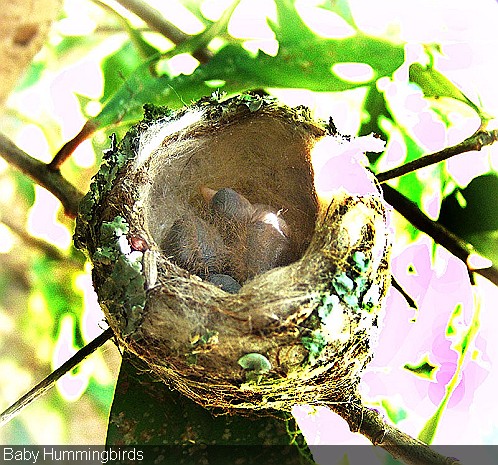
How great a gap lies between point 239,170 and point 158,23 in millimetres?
329

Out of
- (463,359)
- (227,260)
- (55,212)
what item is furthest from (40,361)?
(463,359)

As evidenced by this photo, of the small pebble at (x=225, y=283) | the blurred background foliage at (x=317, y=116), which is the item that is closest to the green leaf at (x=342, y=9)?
the blurred background foliage at (x=317, y=116)

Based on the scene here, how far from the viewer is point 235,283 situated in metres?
1.18

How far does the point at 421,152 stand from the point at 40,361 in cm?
87

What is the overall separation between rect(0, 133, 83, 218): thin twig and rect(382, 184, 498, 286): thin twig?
0.59 meters

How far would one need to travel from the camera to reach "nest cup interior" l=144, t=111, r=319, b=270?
1101mm

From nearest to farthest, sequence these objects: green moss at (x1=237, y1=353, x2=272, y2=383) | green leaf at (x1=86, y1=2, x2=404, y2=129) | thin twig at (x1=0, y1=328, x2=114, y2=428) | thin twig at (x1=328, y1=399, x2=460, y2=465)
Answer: green moss at (x1=237, y1=353, x2=272, y2=383), thin twig at (x1=328, y1=399, x2=460, y2=465), thin twig at (x1=0, y1=328, x2=114, y2=428), green leaf at (x1=86, y1=2, x2=404, y2=129)

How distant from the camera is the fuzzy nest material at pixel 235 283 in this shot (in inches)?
33.6

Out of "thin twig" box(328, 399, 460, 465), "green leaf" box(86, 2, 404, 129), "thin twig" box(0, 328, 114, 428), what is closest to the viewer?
"thin twig" box(328, 399, 460, 465)

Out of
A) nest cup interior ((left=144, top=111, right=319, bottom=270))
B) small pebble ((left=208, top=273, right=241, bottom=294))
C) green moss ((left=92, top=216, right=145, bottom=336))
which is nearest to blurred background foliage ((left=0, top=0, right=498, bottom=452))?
nest cup interior ((left=144, top=111, right=319, bottom=270))

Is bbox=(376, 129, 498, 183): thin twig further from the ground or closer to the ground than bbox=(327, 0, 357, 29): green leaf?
closer to the ground

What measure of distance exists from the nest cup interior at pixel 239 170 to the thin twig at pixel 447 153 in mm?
159

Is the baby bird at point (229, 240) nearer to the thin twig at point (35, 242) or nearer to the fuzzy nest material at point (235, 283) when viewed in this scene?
the fuzzy nest material at point (235, 283)

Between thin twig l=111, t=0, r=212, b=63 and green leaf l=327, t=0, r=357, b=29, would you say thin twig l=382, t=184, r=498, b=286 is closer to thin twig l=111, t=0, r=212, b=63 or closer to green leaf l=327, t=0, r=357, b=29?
green leaf l=327, t=0, r=357, b=29
